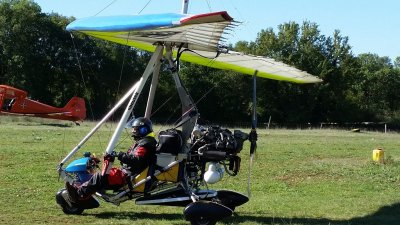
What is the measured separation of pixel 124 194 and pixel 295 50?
227 feet

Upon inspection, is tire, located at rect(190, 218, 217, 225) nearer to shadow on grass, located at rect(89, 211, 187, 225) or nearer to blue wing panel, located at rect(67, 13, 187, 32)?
shadow on grass, located at rect(89, 211, 187, 225)

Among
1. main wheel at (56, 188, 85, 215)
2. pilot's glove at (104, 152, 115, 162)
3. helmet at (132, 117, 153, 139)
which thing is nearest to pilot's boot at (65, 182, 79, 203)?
main wheel at (56, 188, 85, 215)

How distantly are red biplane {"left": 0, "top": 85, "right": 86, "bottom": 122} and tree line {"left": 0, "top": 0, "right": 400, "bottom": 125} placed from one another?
24.7 m

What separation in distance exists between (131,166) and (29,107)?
96.6ft

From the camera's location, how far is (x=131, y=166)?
30.2 ft

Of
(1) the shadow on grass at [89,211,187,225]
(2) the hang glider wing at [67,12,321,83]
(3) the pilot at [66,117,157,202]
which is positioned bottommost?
(1) the shadow on grass at [89,211,187,225]

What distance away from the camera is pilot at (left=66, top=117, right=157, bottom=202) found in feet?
29.7

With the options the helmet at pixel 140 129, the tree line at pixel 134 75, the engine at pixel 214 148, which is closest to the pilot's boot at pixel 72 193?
the helmet at pixel 140 129

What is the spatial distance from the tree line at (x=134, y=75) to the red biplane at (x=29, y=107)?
2472 cm

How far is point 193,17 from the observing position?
24.4ft

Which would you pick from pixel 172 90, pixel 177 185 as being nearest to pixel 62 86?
pixel 172 90

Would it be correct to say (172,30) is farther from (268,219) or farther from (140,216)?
(268,219)

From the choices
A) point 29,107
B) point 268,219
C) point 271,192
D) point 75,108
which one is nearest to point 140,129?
point 268,219

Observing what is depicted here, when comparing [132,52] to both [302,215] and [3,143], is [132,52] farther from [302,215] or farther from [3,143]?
[302,215]
